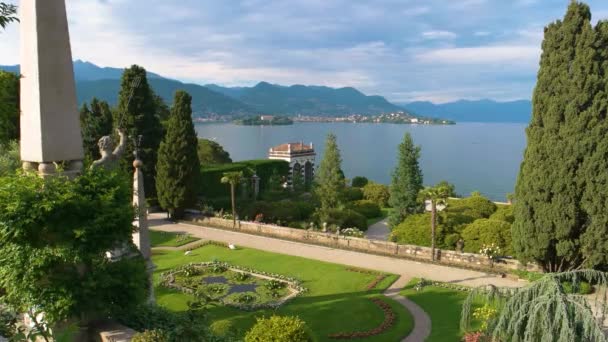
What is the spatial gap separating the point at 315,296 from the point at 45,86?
1282 centimetres

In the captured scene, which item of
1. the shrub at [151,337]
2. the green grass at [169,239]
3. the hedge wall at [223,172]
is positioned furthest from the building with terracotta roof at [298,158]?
the shrub at [151,337]

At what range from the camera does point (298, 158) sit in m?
43.6

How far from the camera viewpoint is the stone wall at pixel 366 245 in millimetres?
20078

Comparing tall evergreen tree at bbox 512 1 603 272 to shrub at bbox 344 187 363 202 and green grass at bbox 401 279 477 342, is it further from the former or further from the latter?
shrub at bbox 344 187 363 202

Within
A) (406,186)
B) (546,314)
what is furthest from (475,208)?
(546,314)

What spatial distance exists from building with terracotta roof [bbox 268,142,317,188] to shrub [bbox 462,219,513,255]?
21.1 metres

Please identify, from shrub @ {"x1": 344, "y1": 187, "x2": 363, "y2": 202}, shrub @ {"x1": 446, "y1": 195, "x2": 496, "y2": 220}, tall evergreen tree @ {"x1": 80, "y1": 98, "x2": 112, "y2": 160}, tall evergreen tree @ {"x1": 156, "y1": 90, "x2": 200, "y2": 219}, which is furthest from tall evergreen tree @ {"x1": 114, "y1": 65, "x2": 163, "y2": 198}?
shrub @ {"x1": 446, "y1": 195, "x2": 496, "y2": 220}

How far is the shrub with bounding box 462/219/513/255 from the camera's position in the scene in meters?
20.6

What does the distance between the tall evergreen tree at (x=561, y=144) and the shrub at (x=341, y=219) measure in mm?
11668

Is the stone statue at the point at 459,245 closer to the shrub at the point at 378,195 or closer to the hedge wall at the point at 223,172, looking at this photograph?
the shrub at the point at 378,195

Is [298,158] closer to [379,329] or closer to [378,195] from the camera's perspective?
[378,195]

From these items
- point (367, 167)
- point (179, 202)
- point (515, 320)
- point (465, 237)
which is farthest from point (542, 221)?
point (367, 167)

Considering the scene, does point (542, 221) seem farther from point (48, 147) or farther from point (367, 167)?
point (367, 167)

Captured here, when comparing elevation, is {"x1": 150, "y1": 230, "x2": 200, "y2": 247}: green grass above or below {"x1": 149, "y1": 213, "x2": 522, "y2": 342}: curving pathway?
below
